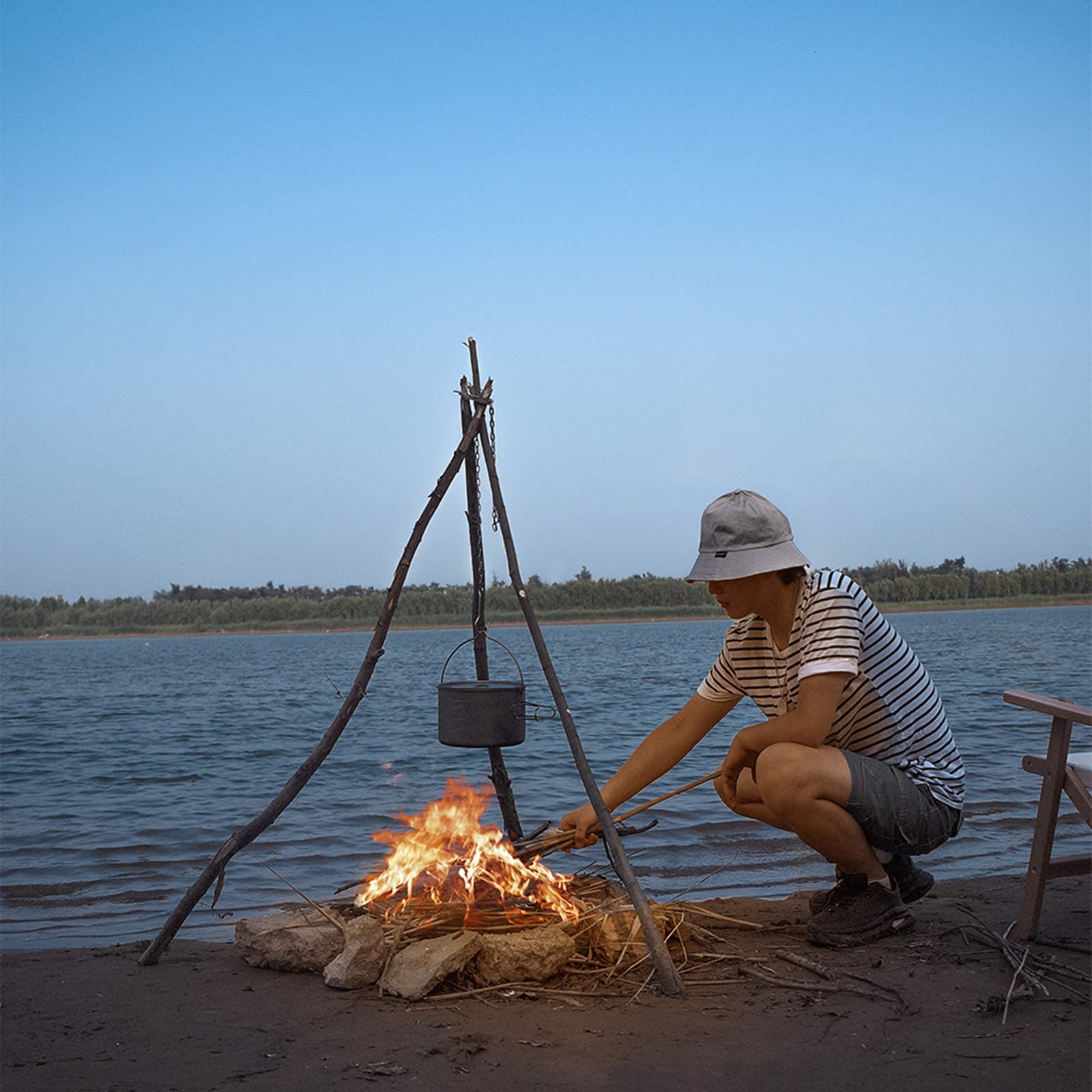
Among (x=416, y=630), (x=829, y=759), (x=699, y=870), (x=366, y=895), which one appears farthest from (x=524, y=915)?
(x=416, y=630)

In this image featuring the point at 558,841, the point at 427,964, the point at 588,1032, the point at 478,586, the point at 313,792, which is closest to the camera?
the point at 588,1032

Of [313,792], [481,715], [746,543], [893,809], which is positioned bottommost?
[313,792]

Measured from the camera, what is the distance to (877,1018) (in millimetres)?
2859

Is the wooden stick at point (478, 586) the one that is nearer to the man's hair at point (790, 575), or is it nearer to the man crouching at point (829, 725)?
the man crouching at point (829, 725)

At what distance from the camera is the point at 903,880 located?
3.76m

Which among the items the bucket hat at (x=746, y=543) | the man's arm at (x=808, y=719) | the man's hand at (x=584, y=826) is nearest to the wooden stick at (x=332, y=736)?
the man's hand at (x=584, y=826)

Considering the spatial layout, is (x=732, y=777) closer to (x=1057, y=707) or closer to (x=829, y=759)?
(x=829, y=759)

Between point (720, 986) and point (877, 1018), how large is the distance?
52cm

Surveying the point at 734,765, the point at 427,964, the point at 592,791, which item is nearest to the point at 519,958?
the point at 427,964

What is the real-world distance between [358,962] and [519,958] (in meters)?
0.52

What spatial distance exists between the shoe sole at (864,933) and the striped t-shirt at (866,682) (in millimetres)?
457

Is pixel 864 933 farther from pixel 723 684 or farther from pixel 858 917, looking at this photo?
pixel 723 684

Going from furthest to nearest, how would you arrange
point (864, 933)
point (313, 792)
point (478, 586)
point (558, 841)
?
point (313, 792) → point (478, 586) → point (558, 841) → point (864, 933)

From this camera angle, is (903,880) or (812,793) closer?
(812,793)
